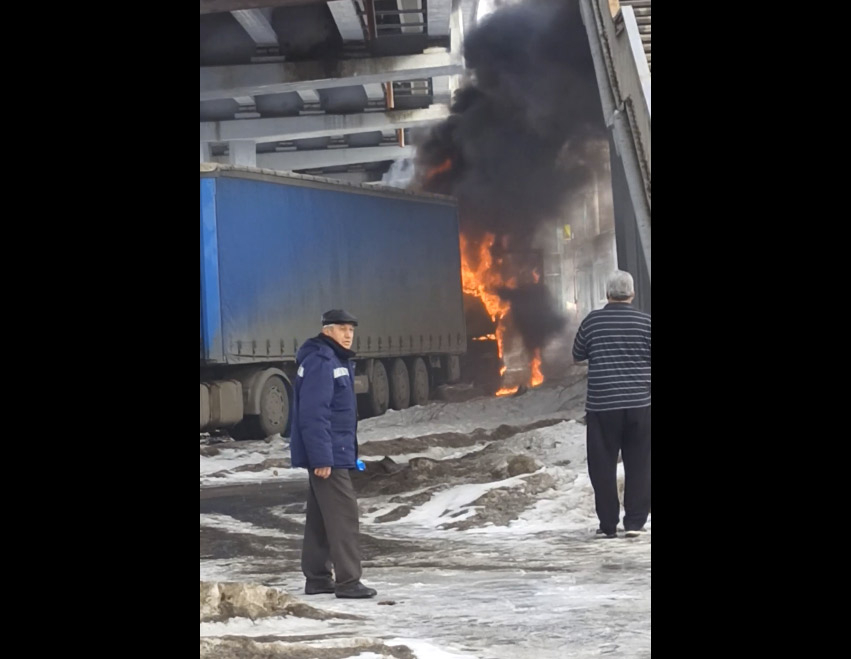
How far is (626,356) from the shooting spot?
7.85 m

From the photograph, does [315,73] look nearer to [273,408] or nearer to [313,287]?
[313,287]

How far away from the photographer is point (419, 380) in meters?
10.1

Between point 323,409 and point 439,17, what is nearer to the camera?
point 323,409

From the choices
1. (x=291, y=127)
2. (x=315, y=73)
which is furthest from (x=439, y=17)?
(x=291, y=127)

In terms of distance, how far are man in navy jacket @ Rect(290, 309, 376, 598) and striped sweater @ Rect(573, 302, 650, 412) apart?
1909 millimetres

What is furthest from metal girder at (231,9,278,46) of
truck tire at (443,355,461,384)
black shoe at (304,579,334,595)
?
black shoe at (304,579,334,595)

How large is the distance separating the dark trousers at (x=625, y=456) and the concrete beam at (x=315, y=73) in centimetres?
331

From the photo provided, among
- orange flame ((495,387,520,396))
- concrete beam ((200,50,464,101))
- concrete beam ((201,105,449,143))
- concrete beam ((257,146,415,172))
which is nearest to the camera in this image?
concrete beam ((200,50,464,101))

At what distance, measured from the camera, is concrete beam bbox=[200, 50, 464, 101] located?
941cm

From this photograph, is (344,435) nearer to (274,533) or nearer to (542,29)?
(274,533)

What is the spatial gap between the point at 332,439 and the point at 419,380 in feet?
11.0

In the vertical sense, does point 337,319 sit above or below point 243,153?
below

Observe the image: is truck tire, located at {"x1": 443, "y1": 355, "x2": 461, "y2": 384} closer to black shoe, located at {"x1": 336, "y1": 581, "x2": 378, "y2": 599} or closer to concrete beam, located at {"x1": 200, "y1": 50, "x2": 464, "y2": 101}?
concrete beam, located at {"x1": 200, "y1": 50, "x2": 464, "y2": 101}

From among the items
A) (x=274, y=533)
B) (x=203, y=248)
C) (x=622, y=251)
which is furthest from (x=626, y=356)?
(x=203, y=248)
